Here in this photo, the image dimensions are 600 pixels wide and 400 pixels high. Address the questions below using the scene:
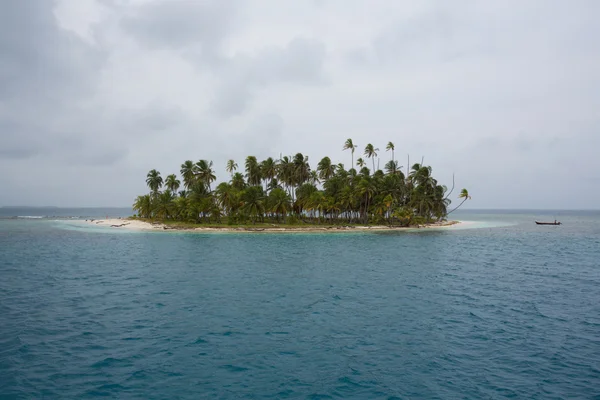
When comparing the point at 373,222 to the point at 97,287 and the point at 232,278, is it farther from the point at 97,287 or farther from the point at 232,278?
the point at 97,287

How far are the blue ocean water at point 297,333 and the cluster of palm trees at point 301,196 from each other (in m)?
63.9

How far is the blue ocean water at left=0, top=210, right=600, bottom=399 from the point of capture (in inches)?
497

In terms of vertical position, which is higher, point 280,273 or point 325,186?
point 325,186

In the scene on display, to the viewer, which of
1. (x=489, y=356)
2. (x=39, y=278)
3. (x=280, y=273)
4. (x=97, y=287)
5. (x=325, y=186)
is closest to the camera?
(x=489, y=356)

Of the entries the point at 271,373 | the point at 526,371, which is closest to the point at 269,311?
the point at 271,373

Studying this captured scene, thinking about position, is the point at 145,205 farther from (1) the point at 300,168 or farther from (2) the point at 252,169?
(1) the point at 300,168

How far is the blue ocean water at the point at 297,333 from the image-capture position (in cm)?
1262

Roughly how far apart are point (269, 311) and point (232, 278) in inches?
442

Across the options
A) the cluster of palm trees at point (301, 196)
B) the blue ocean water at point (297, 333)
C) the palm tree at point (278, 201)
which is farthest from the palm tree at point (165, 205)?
the blue ocean water at point (297, 333)

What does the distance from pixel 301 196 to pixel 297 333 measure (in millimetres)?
87990

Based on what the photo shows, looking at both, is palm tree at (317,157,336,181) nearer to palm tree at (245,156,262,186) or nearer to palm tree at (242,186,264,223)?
palm tree at (245,156,262,186)

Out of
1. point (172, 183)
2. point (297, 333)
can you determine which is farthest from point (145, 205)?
point (297, 333)

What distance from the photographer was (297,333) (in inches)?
704

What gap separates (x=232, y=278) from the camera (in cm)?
3189
